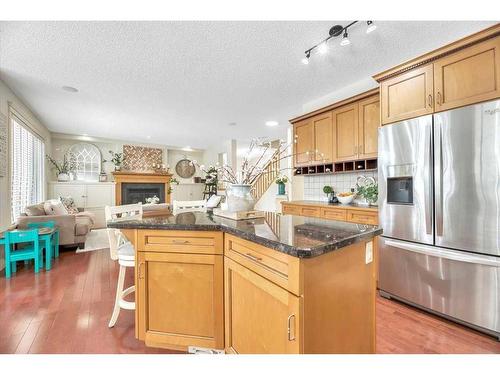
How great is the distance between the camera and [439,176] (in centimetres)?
197

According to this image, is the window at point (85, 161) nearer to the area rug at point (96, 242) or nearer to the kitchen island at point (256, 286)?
the area rug at point (96, 242)

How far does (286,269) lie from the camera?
1005 mm

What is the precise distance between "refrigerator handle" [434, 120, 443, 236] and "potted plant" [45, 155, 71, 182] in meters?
7.87

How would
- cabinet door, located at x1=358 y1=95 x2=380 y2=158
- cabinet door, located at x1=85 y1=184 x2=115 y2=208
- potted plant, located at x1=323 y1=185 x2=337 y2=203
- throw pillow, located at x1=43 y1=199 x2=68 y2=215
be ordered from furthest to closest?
cabinet door, located at x1=85 y1=184 x2=115 y2=208 < throw pillow, located at x1=43 y1=199 x2=68 y2=215 < potted plant, located at x1=323 y1=185 x2=337 y2=203 < cabinet door, located at x1=358 y1=95 x2=380 y2=158

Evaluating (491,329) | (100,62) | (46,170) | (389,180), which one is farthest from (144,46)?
(46,170)

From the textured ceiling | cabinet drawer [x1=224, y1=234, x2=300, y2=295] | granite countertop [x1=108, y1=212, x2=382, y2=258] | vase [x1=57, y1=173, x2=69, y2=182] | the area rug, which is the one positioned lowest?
the area rug

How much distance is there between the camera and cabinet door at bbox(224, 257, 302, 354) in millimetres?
985

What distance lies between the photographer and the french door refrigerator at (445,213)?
173 centimetres

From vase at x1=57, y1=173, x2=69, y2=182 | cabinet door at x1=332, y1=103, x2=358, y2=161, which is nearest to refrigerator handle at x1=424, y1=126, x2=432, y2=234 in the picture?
cabinet door at x1=332, y1=103, x2=358, y2=161

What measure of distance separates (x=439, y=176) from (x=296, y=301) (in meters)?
1.83

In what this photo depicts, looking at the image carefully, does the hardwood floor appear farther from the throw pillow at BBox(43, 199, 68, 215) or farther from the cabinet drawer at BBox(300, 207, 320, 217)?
the throw pillow at BBox(43, 199, 68, 215)

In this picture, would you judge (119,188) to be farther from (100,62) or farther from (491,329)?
(491,329)

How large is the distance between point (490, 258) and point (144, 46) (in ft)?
11.5

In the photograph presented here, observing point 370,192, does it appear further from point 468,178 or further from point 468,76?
point 468,76
